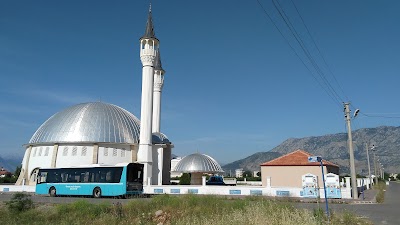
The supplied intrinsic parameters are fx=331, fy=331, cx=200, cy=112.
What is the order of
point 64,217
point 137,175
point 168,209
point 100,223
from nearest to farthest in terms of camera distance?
1. point 100,223
2. point 64,217
3. point 168,209
4. point 137,175

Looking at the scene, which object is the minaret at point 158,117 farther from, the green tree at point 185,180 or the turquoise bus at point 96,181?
the turquoise bus at point 96,181

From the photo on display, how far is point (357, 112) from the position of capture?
28297 mm

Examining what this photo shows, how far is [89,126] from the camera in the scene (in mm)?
41969

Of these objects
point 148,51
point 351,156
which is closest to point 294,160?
point 351,156

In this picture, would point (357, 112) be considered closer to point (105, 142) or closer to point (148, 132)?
point (148, 132)

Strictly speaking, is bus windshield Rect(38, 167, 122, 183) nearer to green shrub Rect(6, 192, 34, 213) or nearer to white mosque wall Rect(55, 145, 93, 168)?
green shrub Rect(6, 192, 34, 213)

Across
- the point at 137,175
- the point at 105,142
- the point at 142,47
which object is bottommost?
the point at 137,175

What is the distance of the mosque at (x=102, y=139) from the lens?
39094 mm

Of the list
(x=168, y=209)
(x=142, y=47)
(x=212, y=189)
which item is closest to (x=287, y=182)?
(x=212, y=189)

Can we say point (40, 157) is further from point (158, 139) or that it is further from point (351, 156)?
point (351, 156)

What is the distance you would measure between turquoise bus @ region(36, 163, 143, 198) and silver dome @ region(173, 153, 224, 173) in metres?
29.5

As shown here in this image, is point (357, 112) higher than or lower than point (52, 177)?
higher

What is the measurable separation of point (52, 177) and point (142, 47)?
63.8 feet

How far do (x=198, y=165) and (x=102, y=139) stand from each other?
20.1 metres
